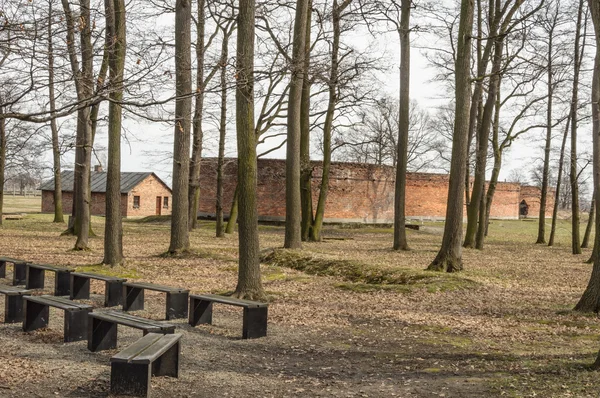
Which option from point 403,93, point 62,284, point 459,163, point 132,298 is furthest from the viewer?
point 403,93

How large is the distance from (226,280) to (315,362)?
701cm

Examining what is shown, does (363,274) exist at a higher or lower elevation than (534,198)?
lower

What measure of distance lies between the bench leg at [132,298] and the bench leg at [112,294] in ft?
2.04

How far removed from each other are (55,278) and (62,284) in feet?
0.61

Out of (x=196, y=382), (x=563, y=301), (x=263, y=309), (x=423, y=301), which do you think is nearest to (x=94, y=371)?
(x=196, y=382)

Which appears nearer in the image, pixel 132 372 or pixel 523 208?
pixel 132 372

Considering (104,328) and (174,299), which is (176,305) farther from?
(104,328)

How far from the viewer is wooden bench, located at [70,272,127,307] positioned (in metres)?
10.8

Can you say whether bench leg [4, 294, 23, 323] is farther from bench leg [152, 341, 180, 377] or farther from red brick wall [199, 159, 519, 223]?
red brick wall [199, 159, 519, 223]

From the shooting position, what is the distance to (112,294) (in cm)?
1088

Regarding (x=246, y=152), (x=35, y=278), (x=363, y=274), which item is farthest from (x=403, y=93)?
(x=35, y=278)

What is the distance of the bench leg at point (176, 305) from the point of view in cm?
980

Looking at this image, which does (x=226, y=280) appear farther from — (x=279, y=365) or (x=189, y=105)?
(x=279, y=365)

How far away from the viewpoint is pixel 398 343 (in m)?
8.56
